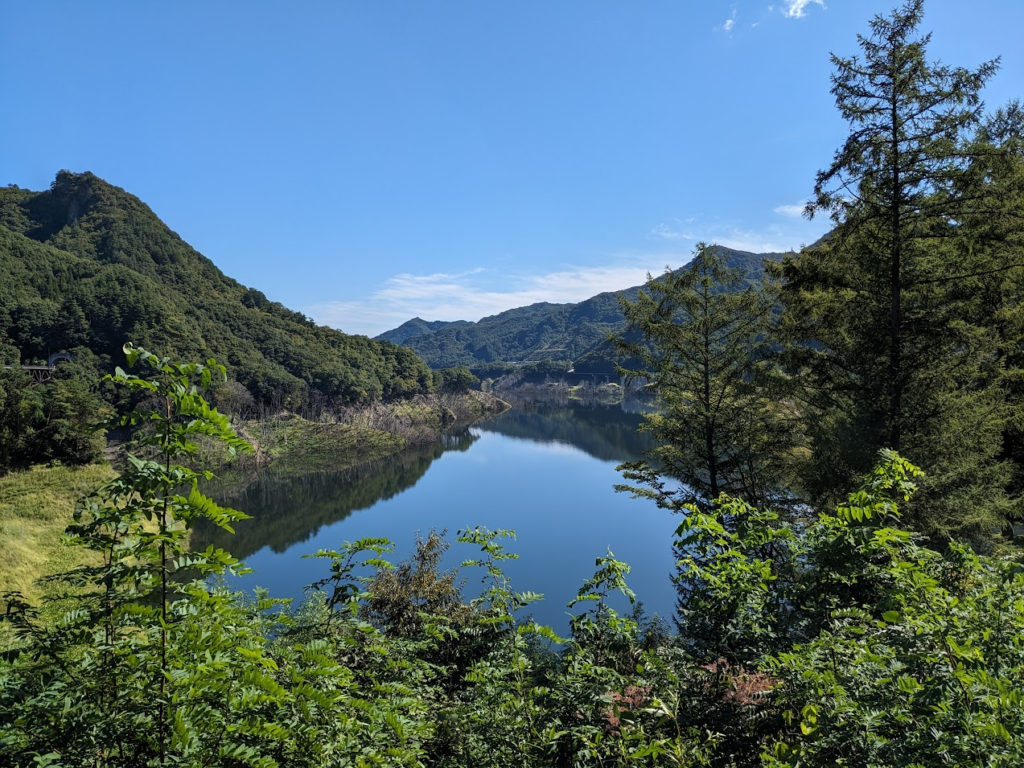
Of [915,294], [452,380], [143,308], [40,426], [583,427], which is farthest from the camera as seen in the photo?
[452,380]

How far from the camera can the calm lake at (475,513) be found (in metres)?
18.7

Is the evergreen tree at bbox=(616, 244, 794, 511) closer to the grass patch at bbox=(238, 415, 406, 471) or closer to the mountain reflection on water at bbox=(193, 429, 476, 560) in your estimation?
the mountain reflection on water at bbox=(193, 429, 476, 560)

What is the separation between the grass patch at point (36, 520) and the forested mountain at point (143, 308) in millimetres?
11208

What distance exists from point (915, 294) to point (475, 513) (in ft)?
79.3

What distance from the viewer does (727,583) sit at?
2.95 metres

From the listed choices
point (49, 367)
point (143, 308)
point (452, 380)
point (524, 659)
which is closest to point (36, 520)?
point (524, 659)

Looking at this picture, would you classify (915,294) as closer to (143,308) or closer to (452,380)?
(143,308)

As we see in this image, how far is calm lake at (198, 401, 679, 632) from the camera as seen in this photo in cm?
Result: 1867

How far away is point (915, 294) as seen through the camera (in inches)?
337

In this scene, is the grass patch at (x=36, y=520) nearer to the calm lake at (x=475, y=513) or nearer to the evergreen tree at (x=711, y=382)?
the calm lake at (x=475, y=513)

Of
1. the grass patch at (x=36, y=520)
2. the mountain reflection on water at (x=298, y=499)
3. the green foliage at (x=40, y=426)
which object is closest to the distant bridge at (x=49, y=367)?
the mountain reflection on water at (x=298, y=499)

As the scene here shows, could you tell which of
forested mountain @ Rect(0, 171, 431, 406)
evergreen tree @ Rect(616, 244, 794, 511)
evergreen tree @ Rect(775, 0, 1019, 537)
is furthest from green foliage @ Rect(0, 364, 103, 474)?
evergreen tree @ Rect(775, 0, 1019, 537)

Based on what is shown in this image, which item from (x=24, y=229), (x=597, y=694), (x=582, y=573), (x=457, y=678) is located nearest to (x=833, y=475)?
(x=457, y=678)

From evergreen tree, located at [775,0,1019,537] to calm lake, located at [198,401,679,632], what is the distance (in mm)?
6462
